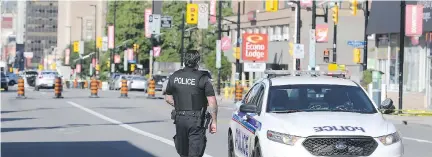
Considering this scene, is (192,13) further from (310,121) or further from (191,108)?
(310,121)

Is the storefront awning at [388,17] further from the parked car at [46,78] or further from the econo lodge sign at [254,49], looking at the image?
the parked car at [46,78]

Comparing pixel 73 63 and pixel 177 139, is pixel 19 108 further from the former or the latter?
pixel 73 63

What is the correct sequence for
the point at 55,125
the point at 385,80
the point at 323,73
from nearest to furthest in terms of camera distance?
the point at 323,73 → the point at 55,125 → the point at 385,80

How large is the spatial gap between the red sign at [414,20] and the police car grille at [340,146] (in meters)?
32.2

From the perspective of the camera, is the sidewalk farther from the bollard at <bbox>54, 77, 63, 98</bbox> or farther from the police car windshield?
the bollard at <bbox>54, 77, 63, 98</bbox>

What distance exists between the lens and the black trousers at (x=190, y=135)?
36.9 ft

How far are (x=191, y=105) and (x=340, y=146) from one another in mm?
1901

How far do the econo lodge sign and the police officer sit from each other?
151 ft

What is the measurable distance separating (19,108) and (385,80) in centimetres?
2454

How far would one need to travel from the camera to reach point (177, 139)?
450 inches

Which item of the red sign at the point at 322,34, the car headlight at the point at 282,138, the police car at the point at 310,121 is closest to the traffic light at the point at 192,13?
the red sign at the point at 322,34

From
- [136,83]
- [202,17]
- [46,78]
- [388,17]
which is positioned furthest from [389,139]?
[136,83]

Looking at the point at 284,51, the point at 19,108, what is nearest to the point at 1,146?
the point at 19,108

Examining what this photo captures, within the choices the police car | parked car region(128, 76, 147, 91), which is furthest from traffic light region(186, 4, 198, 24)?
the police car
